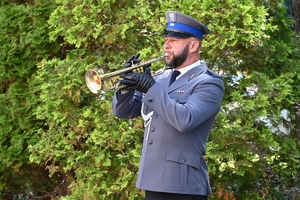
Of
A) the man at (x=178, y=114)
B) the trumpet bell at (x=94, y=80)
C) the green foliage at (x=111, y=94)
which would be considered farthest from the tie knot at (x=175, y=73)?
the green foliage at (x=111, y=94)

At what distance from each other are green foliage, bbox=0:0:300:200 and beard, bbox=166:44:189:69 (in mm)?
1618

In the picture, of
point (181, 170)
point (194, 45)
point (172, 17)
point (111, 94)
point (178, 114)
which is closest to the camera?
point (178, 114)

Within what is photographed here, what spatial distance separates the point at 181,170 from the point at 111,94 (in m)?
2.11

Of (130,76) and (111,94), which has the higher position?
(130,76)

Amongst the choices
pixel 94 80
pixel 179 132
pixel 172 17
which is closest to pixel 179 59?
pixel 172 17

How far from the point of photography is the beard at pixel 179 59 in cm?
319

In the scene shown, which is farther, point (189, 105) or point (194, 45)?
point (194, 45)

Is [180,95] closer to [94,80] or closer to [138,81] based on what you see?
[138,81]

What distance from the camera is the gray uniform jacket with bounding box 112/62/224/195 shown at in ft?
9.84

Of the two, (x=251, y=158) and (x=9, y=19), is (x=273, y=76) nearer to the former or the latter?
(x=251, y=158)

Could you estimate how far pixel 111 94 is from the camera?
5.12m

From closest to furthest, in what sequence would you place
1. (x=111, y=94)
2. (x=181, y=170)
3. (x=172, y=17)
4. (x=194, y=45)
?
(x=181, y=170) < (x=194, y=45) < (x=172, y=17) < (x=111, y=94)

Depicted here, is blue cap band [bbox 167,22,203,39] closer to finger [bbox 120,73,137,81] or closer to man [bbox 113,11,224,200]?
man [bbox 113,11,224,200]

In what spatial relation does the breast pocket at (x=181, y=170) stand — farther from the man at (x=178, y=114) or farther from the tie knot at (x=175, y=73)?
the tie knot at (x=175, y=73)
